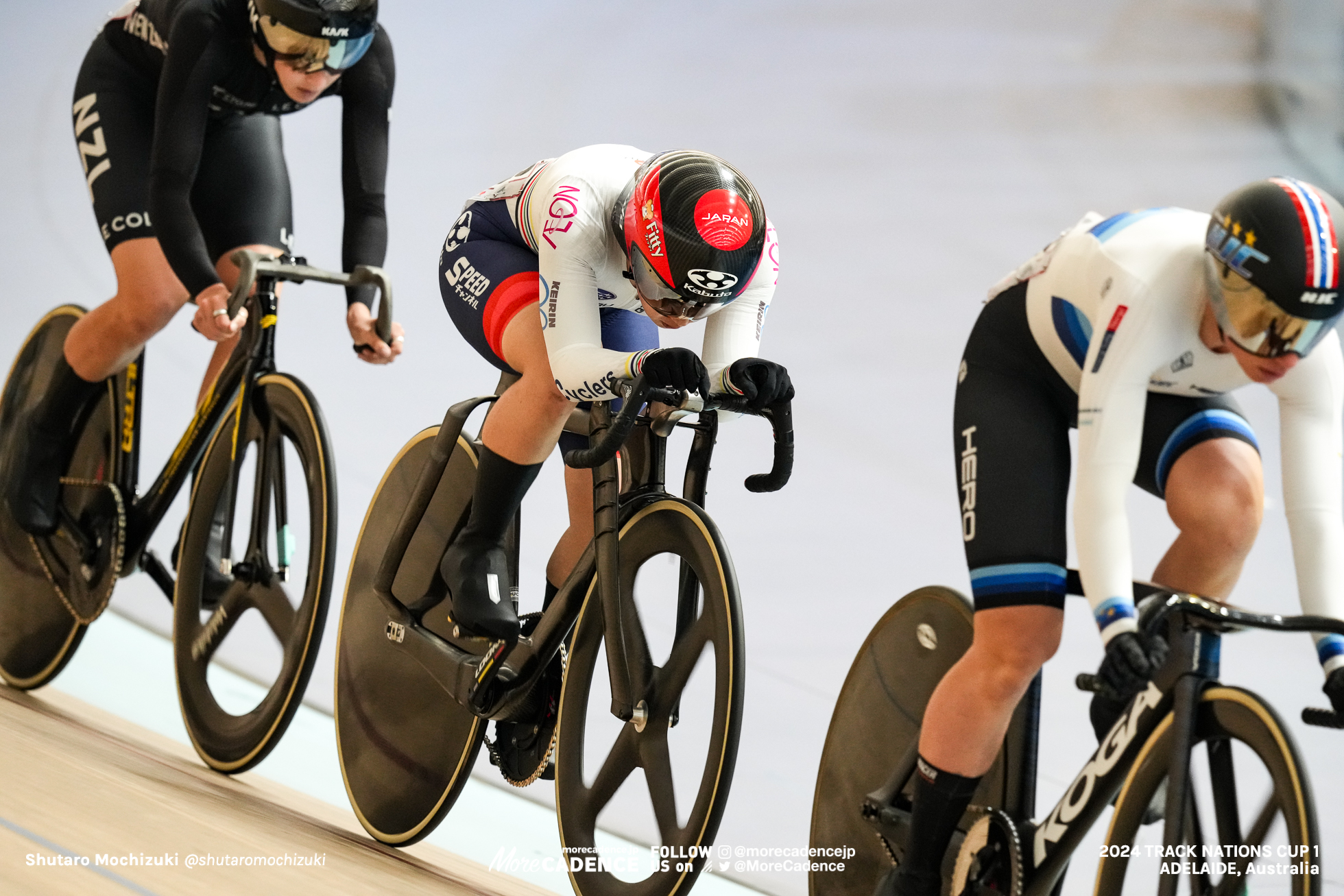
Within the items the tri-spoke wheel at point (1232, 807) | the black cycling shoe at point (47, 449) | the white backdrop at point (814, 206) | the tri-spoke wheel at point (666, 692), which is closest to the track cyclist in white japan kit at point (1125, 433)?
the tri-spoke wheel at point (1232, 807)

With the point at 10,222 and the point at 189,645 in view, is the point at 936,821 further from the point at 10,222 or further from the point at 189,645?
the point at 10,222

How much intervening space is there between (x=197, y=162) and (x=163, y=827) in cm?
143

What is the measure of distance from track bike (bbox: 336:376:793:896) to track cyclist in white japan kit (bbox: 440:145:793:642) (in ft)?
0.28

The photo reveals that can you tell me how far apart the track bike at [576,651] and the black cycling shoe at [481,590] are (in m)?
0.05

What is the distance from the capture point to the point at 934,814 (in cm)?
223

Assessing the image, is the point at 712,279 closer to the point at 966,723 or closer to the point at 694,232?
the point at 694,232

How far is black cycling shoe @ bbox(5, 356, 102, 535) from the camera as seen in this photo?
11.7ft

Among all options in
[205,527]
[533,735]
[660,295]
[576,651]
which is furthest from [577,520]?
[205,527]

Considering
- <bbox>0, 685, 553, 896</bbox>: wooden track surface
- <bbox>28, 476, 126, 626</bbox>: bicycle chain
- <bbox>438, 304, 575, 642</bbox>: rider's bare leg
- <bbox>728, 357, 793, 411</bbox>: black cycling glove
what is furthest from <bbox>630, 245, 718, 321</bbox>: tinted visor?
<bbox>28, 476, 126, 626</bbox>: bicycle chain

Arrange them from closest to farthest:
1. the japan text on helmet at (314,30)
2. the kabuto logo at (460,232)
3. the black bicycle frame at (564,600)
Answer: the black bicycle frame at (564,600), the kabuto logo at (460,232), the japan text on helmet at (314,30)

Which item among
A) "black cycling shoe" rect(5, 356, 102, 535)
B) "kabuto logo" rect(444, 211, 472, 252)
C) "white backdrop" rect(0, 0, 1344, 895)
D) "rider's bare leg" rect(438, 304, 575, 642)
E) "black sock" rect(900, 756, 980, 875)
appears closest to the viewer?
"black sock" rect(900, 756, 980, 875)

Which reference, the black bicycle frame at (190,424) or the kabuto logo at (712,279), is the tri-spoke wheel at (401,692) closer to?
the black bicycle frame at (190,424)

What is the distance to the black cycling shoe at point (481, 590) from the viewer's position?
8.66 feet

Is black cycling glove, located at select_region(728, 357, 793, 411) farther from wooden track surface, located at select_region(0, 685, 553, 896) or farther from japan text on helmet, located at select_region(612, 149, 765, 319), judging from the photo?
wooden track surface, located at select_region(0, 685, 553, 896)
